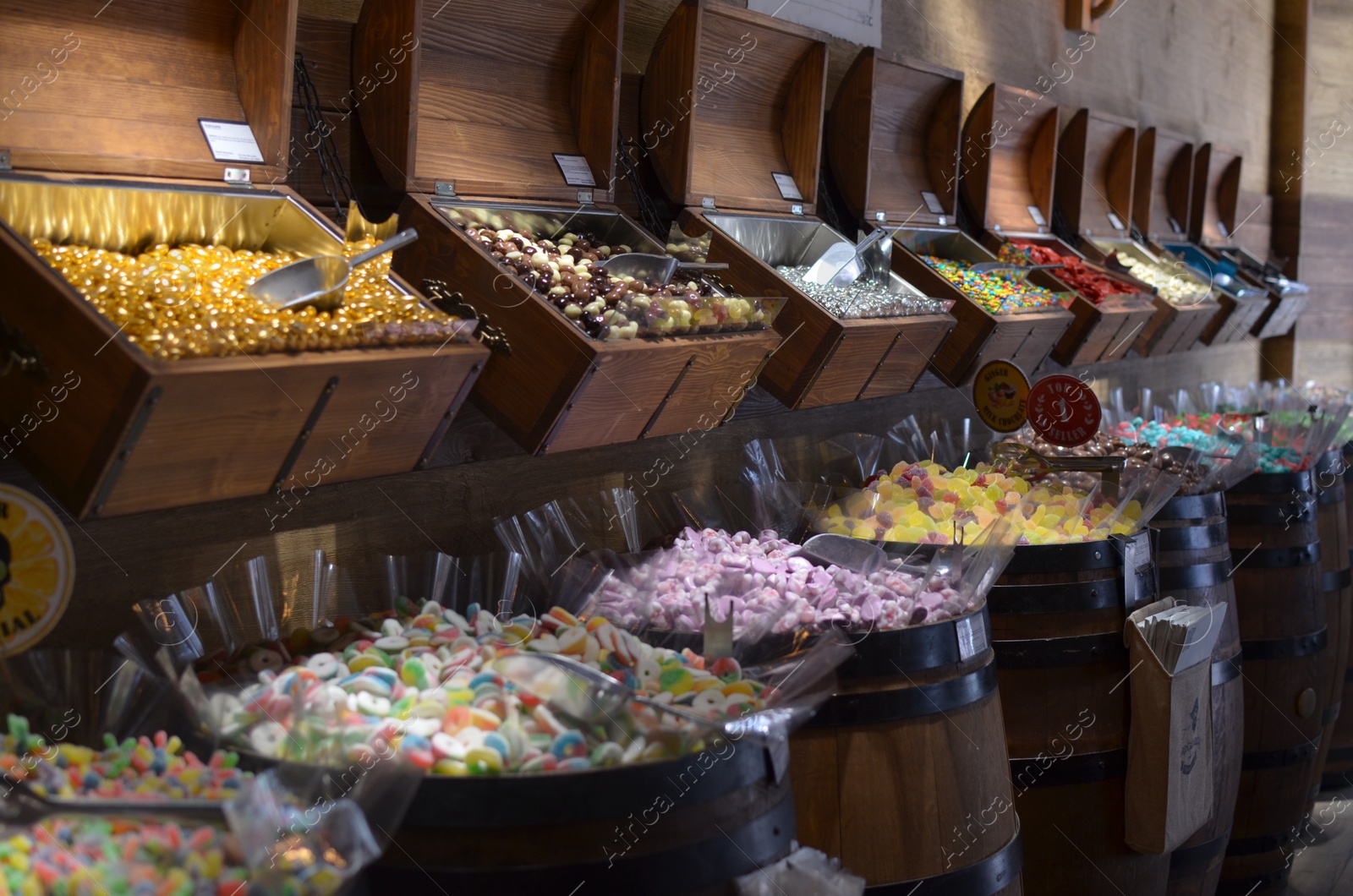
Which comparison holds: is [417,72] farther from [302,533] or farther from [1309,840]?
[1309,840]

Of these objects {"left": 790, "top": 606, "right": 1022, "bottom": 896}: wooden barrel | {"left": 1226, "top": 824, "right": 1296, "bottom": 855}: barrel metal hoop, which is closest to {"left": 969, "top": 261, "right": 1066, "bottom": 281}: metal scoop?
{"left": 1226, "top": 824, "right": 1296, "bottom": 855}: barrel metal hoop

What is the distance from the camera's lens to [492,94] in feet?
8.70

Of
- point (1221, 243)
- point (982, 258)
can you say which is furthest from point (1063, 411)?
point (1221, 243)

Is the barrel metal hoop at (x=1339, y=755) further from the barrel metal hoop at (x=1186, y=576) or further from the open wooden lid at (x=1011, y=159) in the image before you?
the open wooden lid at (x=1011, y=159)

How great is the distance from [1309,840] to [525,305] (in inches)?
146

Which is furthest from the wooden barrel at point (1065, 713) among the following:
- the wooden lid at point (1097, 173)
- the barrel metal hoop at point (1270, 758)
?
the wooden lid at point (1097, 173)

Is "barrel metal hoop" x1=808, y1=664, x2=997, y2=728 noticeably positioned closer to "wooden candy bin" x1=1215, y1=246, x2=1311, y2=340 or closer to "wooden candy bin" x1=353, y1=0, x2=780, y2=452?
"wooden candy bin" x1=353, y1=0, x2=780, y2=452

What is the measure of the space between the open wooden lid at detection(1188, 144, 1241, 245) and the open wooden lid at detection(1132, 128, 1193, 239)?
0.32ft

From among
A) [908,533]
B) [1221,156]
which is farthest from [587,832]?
[1221,156]

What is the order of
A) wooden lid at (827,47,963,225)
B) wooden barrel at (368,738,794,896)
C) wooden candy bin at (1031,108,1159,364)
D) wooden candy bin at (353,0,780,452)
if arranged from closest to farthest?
wooden barrel at (368,738,794,896), wooden candy bin at (353,0,780,452), wooden lid at (827,47,963,225), wooden candy bin at (1031,108,1159,364)

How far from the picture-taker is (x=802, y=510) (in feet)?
9.62

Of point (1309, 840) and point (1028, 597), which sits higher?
point (1028, 597)

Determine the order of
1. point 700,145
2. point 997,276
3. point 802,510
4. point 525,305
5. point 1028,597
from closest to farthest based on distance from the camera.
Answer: point 525,305 → point 1028,597 → point 802,510 → point 700,145 → point 997,276

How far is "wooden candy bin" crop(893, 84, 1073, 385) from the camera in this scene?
368 centimetres
